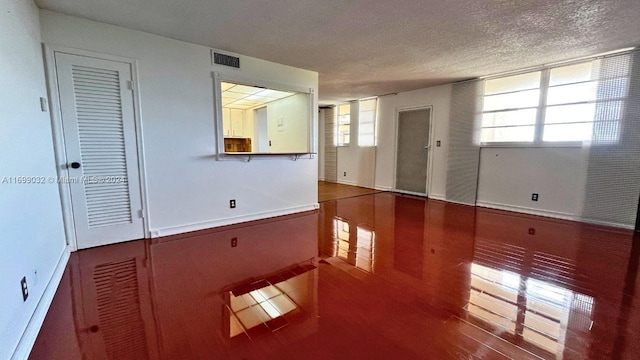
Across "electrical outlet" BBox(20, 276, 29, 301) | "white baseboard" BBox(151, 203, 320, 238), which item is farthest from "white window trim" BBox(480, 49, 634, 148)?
"electrical outlet" BBox(20, 276, 29, 301)

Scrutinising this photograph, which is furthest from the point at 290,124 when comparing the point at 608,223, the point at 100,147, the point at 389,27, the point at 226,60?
the point at 608,223

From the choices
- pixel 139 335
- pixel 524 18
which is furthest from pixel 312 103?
pixel 139 335

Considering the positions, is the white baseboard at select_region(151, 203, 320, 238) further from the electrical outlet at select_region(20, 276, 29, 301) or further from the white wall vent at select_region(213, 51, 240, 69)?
the white wall vent at select_region(213, 51, 240, 69)

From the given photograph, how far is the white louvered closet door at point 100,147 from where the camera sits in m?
2.78

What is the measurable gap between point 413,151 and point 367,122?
158 centimetres

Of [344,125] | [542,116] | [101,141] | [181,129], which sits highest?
[344,125]

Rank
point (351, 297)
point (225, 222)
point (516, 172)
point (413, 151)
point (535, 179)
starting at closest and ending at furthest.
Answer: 1. point (351, 297)
2. point (225, 222)
3. point (535, 179)
4. point (516, 172)
5. point (413, 151)

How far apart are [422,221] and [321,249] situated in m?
1.90

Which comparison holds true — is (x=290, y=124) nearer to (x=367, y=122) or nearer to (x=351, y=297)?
(x=367, y=122)

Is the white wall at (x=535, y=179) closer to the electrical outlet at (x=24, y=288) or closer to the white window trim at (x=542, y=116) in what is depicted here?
the white window trim at (x=542, y=116)

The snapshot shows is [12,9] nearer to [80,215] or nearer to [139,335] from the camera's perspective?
[80,215]

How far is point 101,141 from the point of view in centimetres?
295

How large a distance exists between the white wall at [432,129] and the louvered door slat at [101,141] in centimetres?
533

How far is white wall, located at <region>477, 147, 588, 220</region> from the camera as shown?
4.14 meters
